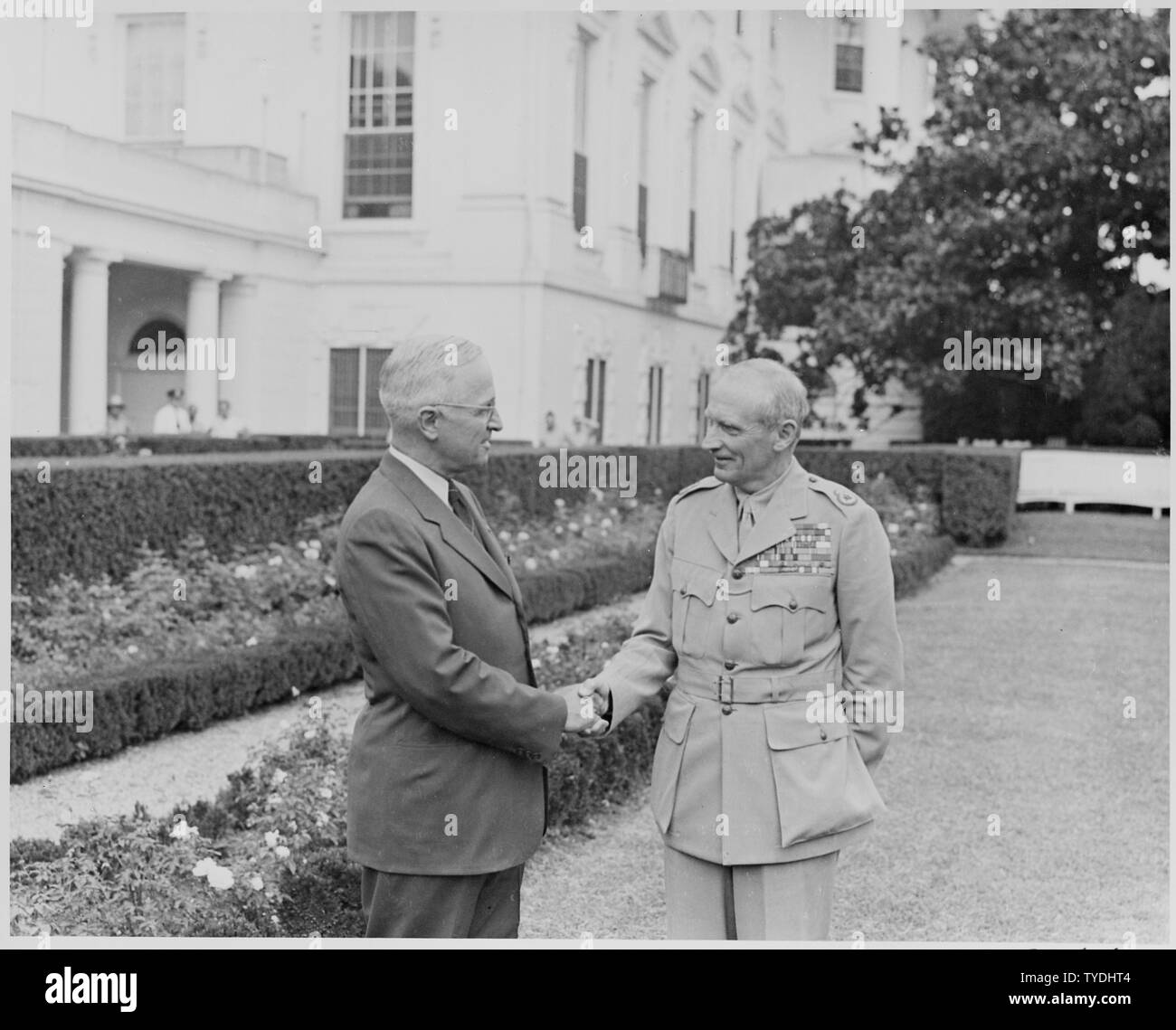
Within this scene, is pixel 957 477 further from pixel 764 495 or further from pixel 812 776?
pixel 812 776

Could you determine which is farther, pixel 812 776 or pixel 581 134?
pixel 581 134

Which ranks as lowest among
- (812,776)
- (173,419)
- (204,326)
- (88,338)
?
(812,776)

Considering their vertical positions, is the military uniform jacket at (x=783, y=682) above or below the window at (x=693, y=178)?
below

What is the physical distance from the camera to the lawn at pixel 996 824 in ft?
15.7

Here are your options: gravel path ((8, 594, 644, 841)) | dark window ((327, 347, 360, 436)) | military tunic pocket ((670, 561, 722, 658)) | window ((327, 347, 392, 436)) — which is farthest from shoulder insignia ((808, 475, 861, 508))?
dark window ((327, 347, 360, 436))

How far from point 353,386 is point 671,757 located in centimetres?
1679

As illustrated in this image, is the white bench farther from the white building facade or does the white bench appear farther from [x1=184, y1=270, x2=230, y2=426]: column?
[x1=184, y1=270, x2=230, y2=426]: column

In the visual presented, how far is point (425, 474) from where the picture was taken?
2939 millimetres

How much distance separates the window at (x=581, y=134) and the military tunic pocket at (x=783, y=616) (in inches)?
710

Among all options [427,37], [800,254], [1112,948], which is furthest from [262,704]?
[800,254]

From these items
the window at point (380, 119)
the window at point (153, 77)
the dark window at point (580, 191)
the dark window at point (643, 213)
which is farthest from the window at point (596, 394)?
the window at point (153, 77)

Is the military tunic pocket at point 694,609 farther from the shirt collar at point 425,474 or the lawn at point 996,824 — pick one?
the lawn at point 996,824

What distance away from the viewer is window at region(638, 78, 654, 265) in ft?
76.4

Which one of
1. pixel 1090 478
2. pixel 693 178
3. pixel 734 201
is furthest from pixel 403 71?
pixel 1090 478
